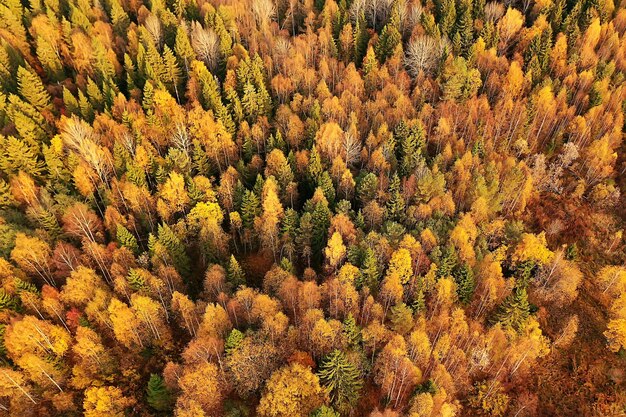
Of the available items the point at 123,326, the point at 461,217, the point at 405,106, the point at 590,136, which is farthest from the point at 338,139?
the point at 590,136

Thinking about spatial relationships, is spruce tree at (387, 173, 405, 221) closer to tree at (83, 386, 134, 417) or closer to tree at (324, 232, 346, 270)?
tree at (324, 232, 346, 270)

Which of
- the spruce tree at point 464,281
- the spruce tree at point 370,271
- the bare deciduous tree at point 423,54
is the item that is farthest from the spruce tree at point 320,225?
the bare deciduous tree at point 423,54

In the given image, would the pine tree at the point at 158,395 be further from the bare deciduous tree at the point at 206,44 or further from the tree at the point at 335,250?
the bare deciduous tree at the point at 206,44

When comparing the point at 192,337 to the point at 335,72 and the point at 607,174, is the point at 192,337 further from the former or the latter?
the point at 607,174

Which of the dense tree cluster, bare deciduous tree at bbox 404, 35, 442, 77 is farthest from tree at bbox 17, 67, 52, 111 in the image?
bare deciduous tree at bbox 404, 35, 442, 77

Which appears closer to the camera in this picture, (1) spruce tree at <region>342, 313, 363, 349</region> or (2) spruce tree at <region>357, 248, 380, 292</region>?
(1) spruce tree at <region>342, 313, 363, 349</region>

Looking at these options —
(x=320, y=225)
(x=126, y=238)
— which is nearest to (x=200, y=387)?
(x=126, y=238)
